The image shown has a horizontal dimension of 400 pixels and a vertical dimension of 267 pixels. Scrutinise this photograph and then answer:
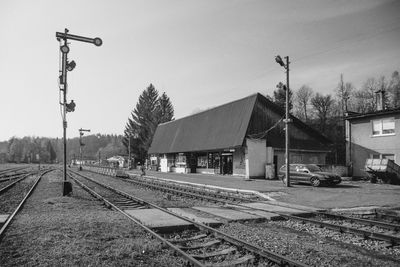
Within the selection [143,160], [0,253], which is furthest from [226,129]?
[143,160]

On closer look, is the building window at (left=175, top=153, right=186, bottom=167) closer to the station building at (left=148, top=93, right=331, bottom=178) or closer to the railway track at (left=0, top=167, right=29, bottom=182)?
the station building at (left=148, top=93, right=331, bottom=178)

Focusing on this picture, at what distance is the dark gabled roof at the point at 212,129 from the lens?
33000 millimetres

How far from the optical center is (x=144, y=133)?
72875 millimetres

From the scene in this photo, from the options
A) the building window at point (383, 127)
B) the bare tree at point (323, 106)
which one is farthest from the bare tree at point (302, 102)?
the building window at point (383, 127)

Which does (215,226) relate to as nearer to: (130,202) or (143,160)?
(130,202)

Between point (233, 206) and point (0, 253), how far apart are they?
28.9 ft

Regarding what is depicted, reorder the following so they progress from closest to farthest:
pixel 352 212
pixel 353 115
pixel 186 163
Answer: pixel 352 212 → pixel 353 115 → pixel 186 163

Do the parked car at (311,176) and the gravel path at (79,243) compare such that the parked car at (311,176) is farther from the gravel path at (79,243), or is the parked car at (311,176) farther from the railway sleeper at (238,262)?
A: the railway sleeper at (238,262)

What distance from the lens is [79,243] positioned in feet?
22.8

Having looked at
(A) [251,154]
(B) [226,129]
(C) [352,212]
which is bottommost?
(C) [352,212]

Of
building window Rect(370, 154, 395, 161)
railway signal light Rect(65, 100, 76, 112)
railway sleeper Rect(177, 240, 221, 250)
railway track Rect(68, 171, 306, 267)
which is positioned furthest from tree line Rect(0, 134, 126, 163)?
railway sleeper Rect(177, 240, 221, 250)

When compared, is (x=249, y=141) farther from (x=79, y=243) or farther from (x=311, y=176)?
(x=79, y=243)

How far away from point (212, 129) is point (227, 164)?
505cm

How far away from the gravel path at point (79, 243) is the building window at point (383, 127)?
25110 millimetres
